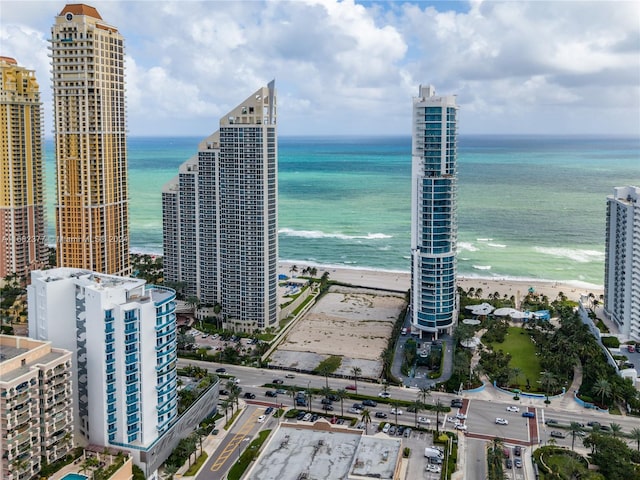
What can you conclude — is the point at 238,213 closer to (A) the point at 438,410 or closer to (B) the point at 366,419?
(B) the point at 366,419

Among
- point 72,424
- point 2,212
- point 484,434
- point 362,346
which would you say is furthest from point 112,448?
point 2,212

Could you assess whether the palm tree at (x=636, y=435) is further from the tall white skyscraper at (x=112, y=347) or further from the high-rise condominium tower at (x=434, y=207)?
the tall white skyscraper at (x=112, y=347)

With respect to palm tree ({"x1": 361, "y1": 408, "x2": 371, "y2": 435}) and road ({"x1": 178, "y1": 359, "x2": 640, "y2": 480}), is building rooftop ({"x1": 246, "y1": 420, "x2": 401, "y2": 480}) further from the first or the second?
palm tree ({"x1": 361, "y1": 408, "x2": 371, "y2": 435})

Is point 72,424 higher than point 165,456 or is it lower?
higher

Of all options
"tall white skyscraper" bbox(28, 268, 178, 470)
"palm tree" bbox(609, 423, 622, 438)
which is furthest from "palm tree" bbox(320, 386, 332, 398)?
"palm tree" bbox(609, 423, 622, 438)

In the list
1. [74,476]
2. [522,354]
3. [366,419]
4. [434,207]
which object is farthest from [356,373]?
[74,476]

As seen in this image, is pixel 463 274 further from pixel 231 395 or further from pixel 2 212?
pixel 2 212
